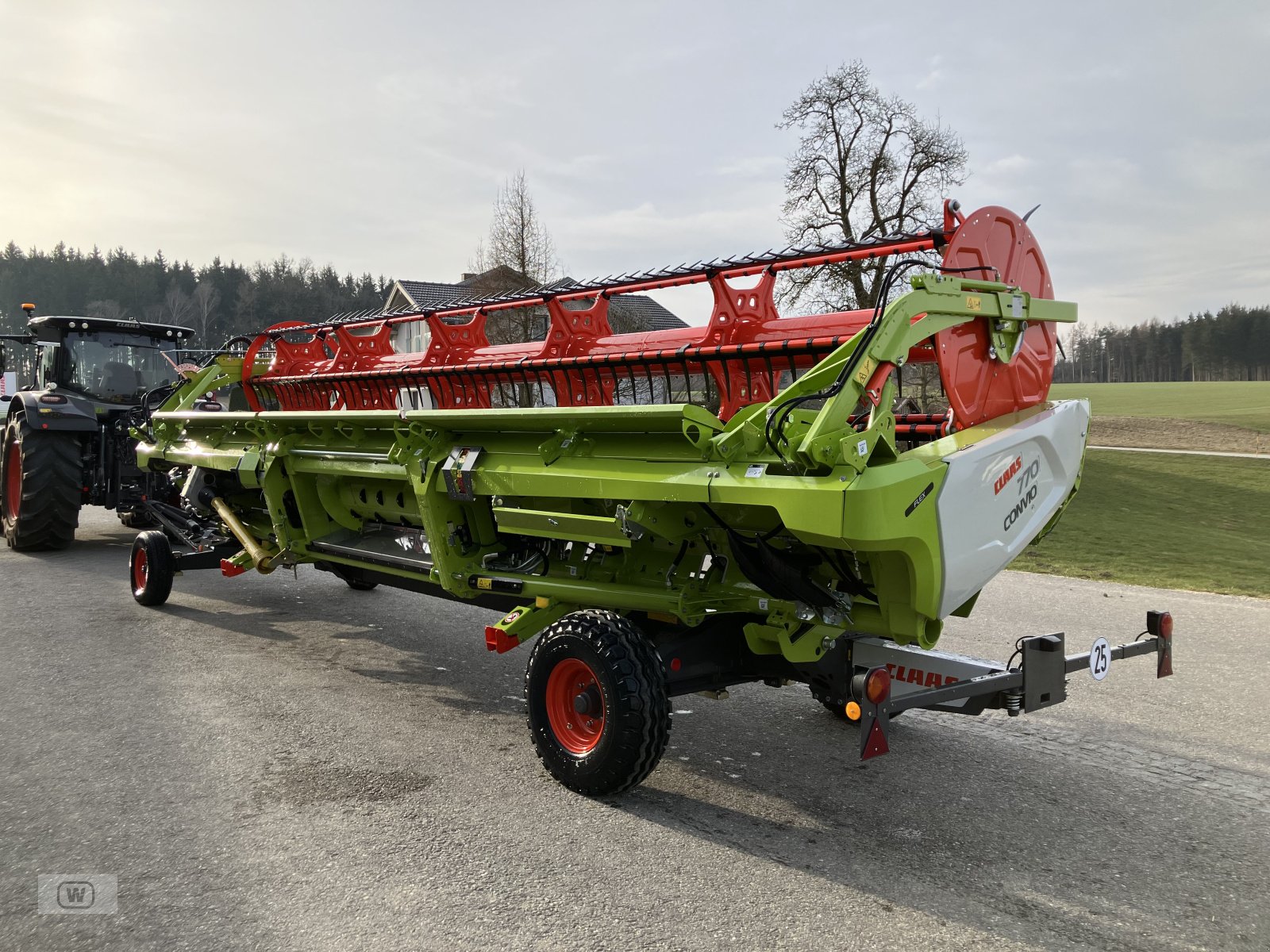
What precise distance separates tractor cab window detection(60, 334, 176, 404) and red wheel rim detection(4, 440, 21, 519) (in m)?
0.91

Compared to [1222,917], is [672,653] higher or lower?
higher

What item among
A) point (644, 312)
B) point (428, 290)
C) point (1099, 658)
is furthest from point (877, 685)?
point (428, 290)

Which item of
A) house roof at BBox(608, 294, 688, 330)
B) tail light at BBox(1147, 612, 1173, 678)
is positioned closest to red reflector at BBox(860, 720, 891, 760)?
tail light at BBox(1147, 612, 1173, 678)

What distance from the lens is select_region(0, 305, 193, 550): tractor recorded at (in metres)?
9.59

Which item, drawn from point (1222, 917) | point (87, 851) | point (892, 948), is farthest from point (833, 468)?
point (87, 851)

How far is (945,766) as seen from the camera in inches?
163

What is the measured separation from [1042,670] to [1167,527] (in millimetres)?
13614

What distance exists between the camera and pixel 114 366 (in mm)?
10961

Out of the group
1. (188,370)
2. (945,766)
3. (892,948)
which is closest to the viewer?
(892,948)

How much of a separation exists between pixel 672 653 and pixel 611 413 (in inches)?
39.2

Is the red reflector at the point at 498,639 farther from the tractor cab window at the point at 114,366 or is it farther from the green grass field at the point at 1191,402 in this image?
the green grass field at the point at 1191,402

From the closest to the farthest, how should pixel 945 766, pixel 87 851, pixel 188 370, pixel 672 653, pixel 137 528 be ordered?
pixel 87 851, pixel 672 653, pixel 945 766, pixel 188 370, pixel 137 528

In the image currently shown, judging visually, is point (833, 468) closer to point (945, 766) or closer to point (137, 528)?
point (945, 766)

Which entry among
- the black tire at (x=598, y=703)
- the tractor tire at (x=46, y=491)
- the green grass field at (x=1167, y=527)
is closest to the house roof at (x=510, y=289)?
the black tire at (x=598, y=703)
